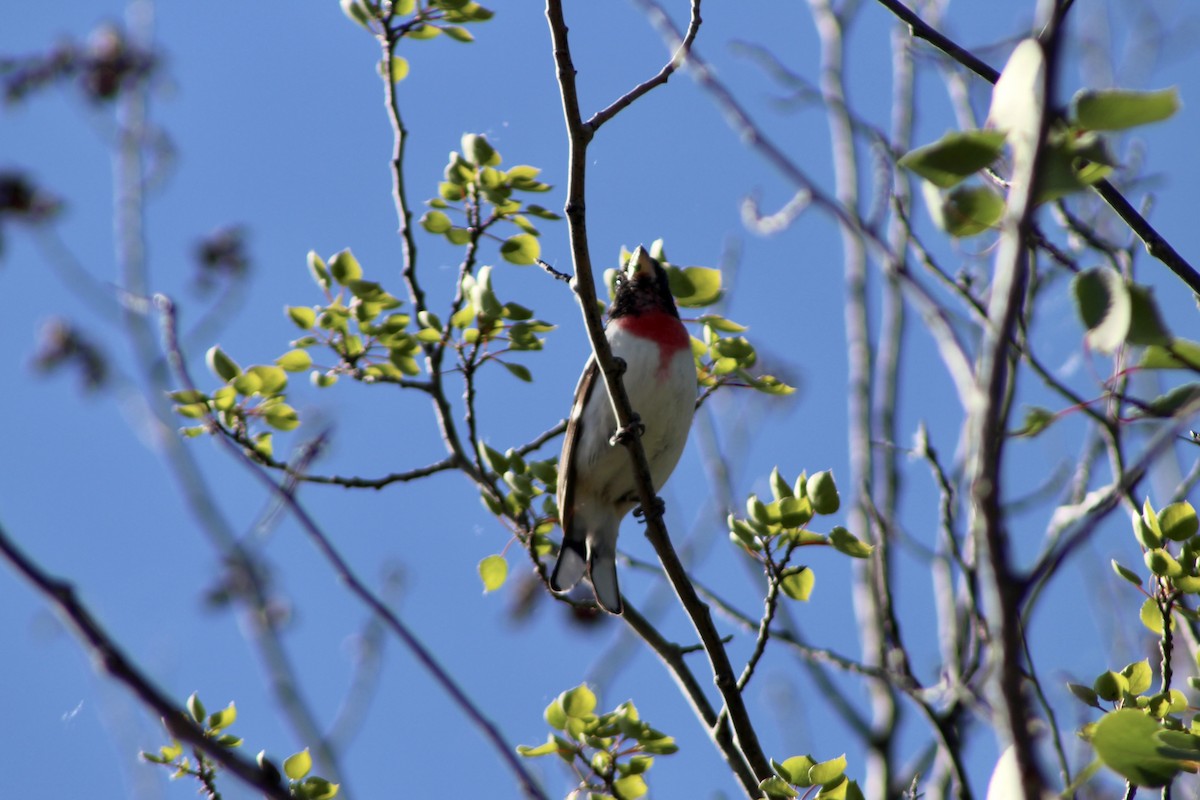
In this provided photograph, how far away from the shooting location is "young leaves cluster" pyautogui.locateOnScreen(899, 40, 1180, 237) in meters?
1.41

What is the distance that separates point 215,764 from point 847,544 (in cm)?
189

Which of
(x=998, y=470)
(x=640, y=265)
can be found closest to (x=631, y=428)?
(x=640, y=265)

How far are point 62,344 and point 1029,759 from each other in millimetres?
6267

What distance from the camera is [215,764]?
324 centimetres

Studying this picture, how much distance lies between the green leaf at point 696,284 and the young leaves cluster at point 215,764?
1.92 metres

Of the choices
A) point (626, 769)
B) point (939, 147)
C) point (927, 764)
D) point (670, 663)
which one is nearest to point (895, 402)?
point (927, 764)

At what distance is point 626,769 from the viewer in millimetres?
3539

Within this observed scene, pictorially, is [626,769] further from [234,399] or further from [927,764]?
[927,764]

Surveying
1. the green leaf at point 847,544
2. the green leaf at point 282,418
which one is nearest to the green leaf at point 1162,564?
the green leaf at point 847,544

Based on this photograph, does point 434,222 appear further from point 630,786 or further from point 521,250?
point 630,786

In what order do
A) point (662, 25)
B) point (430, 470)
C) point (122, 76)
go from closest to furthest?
point (430, 470) → point (662, 25) → point (122, 76)

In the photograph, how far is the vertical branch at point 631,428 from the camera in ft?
10.5

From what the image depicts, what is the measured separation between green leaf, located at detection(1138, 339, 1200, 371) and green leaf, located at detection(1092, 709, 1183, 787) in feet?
2.03

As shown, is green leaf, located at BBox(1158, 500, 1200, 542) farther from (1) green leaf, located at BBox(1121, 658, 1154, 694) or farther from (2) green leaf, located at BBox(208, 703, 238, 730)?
(2) green leaf, located at BBox(208, 703, 238, 730)
